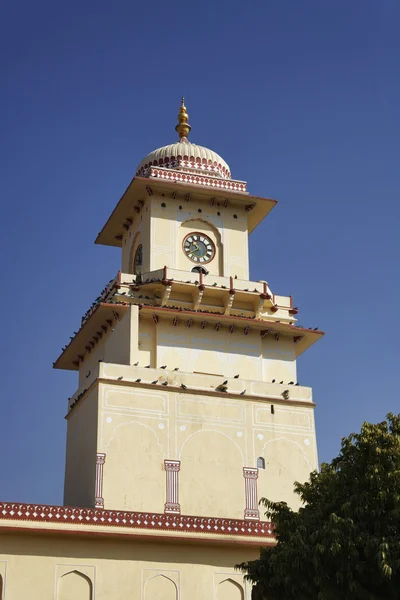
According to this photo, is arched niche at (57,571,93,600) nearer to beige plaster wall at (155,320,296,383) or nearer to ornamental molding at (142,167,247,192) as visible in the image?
beige plaster wall at (155,320,296,383)

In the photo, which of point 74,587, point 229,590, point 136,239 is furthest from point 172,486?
point 136,239

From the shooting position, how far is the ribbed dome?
38.6 meters

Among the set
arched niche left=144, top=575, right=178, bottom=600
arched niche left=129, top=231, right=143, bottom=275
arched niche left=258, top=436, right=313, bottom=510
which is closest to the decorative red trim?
arched niche left=144, top=575, right=178, bottom=600

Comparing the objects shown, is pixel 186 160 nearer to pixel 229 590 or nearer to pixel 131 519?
pixel 131 519

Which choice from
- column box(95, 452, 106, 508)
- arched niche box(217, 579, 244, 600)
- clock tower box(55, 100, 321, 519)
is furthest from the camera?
clock tower box(55, 100, 321, 519)

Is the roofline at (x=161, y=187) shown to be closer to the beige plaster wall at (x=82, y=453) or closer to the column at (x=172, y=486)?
the beige plaster wall at (x=82, y=453)

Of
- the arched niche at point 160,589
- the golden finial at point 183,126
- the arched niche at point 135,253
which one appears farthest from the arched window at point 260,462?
the golden finial at point 183,126

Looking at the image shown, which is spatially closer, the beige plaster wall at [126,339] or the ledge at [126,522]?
the ledge at [126,522]

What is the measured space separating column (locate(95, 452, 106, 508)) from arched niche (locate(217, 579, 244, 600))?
15.1 ft

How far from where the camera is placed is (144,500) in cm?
2903

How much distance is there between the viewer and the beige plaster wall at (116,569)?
2486 centimetres

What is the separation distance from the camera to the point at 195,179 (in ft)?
123

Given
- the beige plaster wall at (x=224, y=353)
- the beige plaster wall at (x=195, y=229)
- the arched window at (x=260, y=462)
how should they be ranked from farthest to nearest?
the beige plaster wall at (x=195, y=229)
the beige plaster wall at (x=224, y=353)
the arched window at (x=260, y=462)

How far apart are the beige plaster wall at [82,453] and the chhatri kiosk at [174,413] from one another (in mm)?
106
